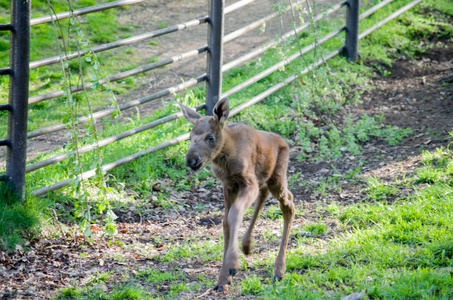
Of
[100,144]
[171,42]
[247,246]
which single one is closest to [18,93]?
[100,144]

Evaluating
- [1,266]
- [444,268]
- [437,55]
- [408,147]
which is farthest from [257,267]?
[437,55]

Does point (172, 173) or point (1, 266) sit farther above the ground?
point (1, 266)

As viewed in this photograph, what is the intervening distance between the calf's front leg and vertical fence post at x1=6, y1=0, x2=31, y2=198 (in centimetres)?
219

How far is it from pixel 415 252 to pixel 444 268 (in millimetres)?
366

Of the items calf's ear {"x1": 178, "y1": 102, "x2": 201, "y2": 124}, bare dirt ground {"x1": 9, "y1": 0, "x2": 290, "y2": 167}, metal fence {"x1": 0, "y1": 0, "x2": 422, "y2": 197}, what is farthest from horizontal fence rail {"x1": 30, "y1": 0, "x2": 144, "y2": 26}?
bare dirt ground {"x1": 9, "y1": 0, "x2": 290, "y2": 167}

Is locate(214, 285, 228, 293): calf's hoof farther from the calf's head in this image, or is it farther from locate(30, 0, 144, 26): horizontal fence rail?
locate(30, 0, 144, 26): horizontal fence rail

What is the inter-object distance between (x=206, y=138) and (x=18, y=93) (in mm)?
1965

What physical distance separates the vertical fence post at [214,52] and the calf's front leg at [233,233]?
2.95 metres

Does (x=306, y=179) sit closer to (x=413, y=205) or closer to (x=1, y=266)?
(x=413, y=205)

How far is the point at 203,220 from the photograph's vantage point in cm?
629

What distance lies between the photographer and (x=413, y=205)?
5.61 m

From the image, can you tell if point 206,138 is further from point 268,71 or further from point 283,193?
point 268,71

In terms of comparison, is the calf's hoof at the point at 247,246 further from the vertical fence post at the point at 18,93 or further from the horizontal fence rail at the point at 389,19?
the horizontal fence rail at the point at 389,19

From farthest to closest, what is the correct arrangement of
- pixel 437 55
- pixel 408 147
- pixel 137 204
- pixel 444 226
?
pixel 437 55 < pixel 408 147 < pixel 137 204 < pixel 444 226
